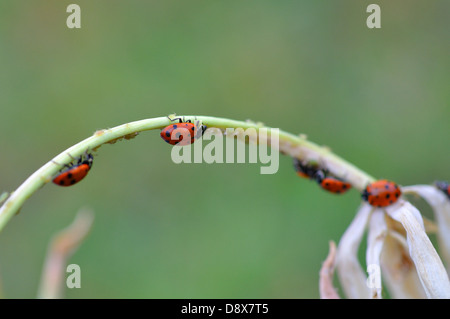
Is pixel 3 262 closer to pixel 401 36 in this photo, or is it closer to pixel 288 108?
pixel 288 108

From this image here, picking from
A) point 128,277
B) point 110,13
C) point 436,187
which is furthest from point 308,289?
point 110,13

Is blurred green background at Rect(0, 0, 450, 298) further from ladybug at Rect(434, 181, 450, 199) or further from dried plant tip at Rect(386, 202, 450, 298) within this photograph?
dried plant tip at Rect(386, 202, 450, 298)

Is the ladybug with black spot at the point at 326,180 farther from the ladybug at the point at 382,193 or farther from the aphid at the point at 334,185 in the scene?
the ladybug at the point at 382,193

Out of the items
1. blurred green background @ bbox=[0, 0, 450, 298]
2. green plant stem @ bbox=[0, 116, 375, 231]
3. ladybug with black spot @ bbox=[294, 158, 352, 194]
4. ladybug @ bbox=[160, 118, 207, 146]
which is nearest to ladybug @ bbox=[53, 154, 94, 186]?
ladybug @ bbox=[160, 118, 207, 146]

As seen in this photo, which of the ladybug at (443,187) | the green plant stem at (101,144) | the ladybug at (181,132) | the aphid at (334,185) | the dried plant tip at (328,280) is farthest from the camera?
the aphid at (334,185)

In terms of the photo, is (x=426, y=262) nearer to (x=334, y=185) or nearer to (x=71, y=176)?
(x=334, y=185)

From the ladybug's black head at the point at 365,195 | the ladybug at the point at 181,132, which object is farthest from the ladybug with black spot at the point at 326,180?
the ladybug at the point at 181,132

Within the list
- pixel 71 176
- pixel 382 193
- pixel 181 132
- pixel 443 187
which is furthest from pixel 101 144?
pixel 443 187
